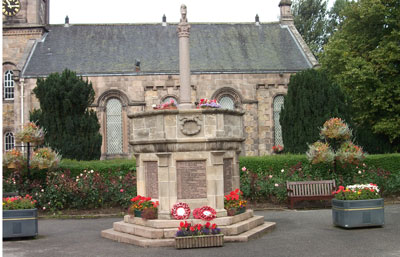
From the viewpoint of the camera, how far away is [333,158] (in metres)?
19.1

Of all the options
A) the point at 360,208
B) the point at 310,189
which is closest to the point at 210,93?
the point at 310,189

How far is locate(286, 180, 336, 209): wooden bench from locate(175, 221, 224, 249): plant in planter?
307 inches

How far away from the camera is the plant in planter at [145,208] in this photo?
491 inches

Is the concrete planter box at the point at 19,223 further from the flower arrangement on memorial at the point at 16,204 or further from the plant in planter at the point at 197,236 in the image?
the plant in planter at the point at 197,236

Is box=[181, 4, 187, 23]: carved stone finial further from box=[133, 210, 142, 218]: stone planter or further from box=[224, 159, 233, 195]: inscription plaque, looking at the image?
box=[133, 210, 142, 218]: stone planter

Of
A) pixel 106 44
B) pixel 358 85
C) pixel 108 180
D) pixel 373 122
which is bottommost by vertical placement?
pixel 108 180

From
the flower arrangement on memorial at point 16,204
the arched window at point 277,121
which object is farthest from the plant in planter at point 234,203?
the arched window at point 277,121

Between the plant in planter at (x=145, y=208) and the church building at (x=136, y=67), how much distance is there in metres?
19.0

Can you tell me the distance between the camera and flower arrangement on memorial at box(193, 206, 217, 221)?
1191cm

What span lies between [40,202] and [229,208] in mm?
8896

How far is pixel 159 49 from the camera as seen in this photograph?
35.2 metres

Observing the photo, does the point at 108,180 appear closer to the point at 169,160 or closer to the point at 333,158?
the point at 169,160

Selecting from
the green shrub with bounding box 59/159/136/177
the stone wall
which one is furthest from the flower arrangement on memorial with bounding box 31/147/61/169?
the stone wall

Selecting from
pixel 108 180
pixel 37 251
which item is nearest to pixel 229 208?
pixel 37 251
